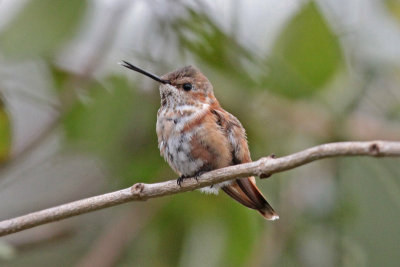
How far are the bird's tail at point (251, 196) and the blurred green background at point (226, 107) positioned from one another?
0.36 metres

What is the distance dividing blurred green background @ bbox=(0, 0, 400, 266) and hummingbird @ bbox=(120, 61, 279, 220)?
0.35 m

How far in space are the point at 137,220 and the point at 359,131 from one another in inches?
41.5

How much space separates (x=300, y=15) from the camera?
8.27 feet

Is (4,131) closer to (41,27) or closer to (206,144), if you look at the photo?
(41,27)

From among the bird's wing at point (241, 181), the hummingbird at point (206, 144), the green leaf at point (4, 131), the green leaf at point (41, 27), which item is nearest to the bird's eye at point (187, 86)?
the hummingbird at point (206, 144)

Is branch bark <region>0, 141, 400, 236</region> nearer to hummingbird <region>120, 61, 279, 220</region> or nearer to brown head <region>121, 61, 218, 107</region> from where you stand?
hummingbird <region>120, 61, 279, 220</region>

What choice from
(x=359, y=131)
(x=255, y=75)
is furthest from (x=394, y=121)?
(x=255, y=75)

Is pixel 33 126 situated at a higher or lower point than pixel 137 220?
higher

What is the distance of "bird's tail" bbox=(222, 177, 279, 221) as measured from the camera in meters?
2.23

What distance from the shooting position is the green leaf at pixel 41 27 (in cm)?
254

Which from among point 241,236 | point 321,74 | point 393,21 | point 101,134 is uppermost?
point 393,21

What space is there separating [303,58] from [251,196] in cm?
67

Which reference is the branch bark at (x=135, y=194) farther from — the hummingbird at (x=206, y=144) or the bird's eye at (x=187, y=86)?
the bird's eye at (x=187, y=86)

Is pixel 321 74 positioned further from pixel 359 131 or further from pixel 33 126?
pixel 33 126
